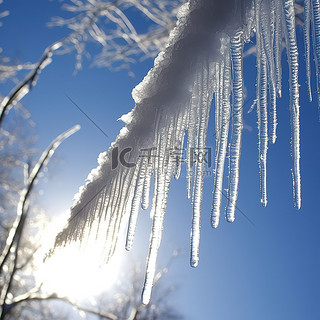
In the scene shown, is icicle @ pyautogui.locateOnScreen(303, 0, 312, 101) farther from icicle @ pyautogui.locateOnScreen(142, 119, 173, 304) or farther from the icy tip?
the icy tip

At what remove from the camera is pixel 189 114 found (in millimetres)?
709

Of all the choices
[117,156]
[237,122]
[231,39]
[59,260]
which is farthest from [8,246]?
[231,39]

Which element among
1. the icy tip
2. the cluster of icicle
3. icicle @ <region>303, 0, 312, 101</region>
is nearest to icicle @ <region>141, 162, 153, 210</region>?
the cluster of icicle

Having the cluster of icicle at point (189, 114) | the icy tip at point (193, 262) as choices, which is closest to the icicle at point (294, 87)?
the cluster of icicle at point (189, 114)

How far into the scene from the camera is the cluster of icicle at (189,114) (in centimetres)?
62

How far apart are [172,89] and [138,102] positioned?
90 millimetres

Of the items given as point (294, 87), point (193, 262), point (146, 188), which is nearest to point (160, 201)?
point (146, 188)

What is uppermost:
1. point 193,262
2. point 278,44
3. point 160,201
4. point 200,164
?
point 278,44

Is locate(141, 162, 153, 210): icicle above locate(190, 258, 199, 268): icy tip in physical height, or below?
above

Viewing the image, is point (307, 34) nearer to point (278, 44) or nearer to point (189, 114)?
point (278, 44)

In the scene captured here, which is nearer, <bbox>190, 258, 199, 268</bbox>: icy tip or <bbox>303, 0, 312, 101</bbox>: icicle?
<bbox>303, 0, 312, 101</bbox>: icicle

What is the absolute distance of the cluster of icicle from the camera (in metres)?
0.62

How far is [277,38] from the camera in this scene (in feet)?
2.28

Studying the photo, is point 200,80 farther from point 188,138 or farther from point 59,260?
point 59,260
